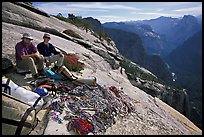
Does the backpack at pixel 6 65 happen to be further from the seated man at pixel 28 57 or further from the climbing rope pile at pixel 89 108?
the climbing rope pile at pixel 89 108

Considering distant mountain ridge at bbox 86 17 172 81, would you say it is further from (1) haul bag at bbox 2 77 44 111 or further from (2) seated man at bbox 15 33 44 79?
(1) haul bag at bbox 2 77 44 111

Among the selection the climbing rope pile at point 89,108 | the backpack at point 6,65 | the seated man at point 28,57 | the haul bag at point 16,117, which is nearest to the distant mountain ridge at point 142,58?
the backpack at point 6,65

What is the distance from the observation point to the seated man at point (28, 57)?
9.62 metres

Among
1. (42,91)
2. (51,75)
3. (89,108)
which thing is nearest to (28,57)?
(51,75)

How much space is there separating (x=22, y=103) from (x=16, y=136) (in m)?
0.92

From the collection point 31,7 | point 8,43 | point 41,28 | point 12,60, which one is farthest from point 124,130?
point 31,7

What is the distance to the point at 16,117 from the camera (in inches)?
233

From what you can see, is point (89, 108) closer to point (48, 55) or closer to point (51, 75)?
point (51, 75)

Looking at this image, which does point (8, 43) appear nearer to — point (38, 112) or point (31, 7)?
point (38, 112)

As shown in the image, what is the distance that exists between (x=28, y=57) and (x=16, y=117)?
4.03 m

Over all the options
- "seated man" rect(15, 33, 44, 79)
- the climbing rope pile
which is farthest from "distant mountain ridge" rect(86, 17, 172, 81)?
the climbing rope pile

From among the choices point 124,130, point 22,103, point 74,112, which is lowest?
point 124,130

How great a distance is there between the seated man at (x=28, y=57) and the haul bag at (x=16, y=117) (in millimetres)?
3347

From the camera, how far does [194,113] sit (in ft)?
217
